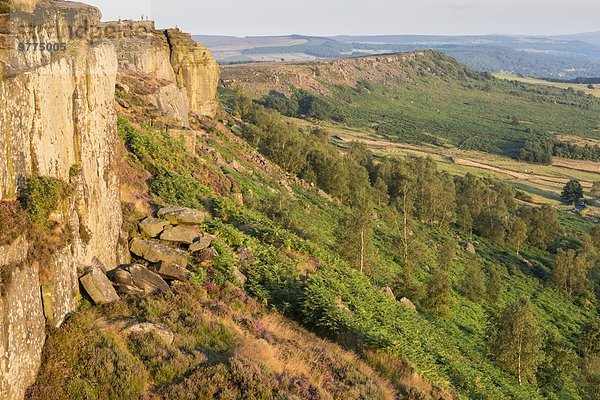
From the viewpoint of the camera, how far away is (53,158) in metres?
12.8

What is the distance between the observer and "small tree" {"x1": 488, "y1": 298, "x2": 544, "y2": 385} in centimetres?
2811

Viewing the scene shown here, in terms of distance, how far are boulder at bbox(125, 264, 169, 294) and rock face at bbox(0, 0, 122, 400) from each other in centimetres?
87

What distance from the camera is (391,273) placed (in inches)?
1548

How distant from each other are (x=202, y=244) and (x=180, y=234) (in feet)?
3.07

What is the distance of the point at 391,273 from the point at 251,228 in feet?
57.6

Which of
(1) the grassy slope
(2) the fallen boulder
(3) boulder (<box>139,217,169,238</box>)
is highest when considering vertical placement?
(3) boulder (<box>139,217,169,238</box>)

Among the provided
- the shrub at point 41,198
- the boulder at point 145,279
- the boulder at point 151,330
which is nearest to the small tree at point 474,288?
the boulder at point 145,279

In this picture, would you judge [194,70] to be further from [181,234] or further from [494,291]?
[181,234]

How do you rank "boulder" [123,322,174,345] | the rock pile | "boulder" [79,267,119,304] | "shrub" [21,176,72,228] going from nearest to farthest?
"shrub" [21,176,72,228], "boulder" [123,322,174,345], "boulder" [79,267,119,304], the rock pile

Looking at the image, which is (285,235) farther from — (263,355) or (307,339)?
(263,355)

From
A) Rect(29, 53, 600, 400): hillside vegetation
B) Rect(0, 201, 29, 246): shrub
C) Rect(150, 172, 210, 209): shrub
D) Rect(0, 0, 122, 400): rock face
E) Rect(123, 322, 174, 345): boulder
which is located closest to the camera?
Rect(0, 201, 29, 246): shrub

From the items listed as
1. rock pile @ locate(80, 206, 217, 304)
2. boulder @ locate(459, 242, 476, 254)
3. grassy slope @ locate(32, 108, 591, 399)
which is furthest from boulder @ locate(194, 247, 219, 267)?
boulder @ locate(459, 242, 476, 254)

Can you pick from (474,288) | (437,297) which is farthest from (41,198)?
(474,288)

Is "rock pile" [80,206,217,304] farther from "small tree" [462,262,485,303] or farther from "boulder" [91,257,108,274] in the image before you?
"small tree" [462,262,485,303]
